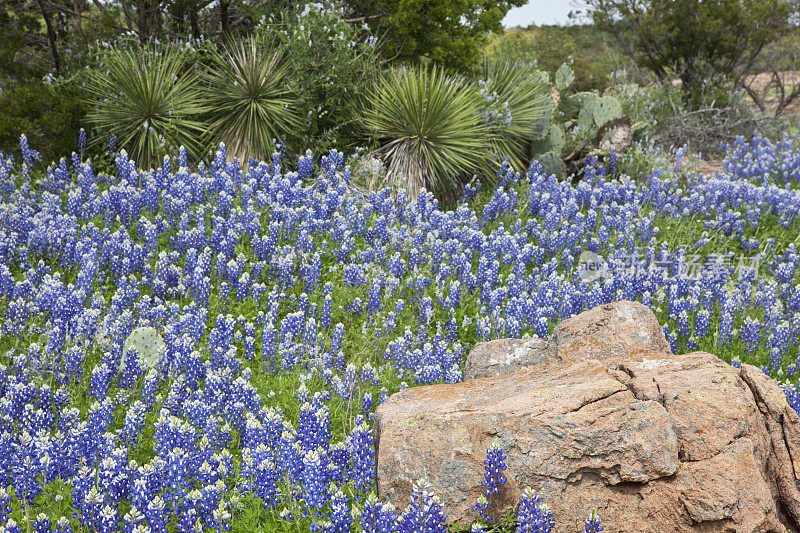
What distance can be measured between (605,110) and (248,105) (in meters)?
6.76

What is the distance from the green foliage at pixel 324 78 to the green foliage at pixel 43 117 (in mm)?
3178

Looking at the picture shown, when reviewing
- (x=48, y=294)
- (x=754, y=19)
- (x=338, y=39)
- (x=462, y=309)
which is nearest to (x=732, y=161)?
(x=754, y=19)

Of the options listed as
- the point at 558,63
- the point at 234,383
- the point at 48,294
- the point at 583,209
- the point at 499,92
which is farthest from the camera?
the point at 558,63

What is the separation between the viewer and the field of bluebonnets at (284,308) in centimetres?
403

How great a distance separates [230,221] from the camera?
7410 mm

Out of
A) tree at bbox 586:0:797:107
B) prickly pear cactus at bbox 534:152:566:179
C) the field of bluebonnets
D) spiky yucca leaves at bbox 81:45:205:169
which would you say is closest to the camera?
the field of bluebonnets

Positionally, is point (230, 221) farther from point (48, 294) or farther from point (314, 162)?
point (314, 162)

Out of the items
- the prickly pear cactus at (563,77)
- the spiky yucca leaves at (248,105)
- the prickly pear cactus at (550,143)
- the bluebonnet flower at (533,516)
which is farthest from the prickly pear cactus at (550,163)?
the bluebonnet flower at (533,516)

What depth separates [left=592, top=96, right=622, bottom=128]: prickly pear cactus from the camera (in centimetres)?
1320

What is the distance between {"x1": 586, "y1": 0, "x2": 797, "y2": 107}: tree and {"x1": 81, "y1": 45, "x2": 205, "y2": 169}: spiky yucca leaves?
41.8 feet

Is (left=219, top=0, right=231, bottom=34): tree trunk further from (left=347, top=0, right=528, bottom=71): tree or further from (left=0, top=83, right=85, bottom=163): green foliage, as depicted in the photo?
(left=0, top=83, right=85, bottom=163): green foliage

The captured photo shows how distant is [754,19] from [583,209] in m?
10.4

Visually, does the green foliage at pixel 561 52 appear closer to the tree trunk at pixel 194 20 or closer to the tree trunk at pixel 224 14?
the tree trunk at pixel 224 14

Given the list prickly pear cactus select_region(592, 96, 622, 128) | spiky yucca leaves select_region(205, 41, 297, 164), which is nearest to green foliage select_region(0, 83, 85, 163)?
spiky yucca leaves select_region(205, 41, 297, 164)
